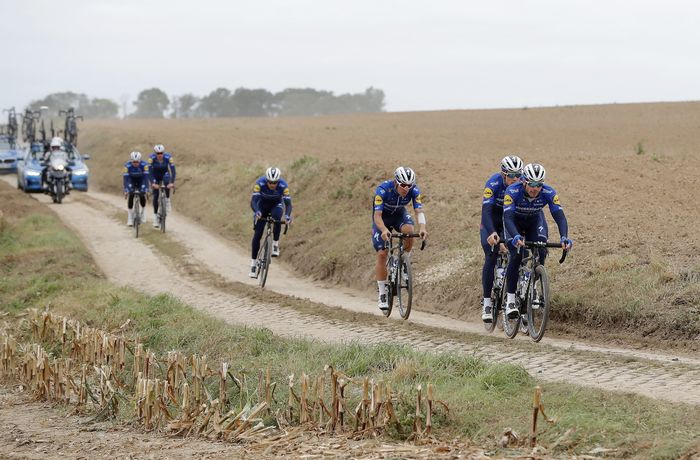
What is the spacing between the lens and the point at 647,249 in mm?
15180

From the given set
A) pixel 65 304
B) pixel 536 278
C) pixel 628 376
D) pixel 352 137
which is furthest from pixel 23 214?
pixel 352 137

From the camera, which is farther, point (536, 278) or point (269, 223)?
point (269, 223)

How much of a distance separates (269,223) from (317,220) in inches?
248

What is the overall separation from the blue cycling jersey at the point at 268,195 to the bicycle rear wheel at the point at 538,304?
6120mm

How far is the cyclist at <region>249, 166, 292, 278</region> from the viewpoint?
1739cm

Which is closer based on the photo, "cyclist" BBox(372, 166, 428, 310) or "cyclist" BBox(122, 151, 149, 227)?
"cyclist" BBox(372, 166, 428, 310)

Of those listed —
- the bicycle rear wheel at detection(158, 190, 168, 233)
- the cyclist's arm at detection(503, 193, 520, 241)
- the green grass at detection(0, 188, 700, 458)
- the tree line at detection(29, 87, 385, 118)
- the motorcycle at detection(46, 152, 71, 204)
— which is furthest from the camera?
the tree line at detection(29, 87, 385, 118)

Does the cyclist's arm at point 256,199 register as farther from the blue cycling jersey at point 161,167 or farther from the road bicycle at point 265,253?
the blue cycling jersey at point 161,167

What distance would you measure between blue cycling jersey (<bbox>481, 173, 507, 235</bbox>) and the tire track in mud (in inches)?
57.1

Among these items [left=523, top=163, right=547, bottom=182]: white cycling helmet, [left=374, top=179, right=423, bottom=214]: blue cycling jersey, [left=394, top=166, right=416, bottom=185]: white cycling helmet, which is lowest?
[left=374, top=179, right=423, bottom=214]: blue cycling jersey

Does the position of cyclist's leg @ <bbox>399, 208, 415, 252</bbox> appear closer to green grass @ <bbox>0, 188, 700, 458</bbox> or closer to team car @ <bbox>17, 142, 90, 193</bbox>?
green grass @ <bbox>0, 188, 700, 458</bbox>

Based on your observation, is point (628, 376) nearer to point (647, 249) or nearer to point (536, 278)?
point (536, 278)

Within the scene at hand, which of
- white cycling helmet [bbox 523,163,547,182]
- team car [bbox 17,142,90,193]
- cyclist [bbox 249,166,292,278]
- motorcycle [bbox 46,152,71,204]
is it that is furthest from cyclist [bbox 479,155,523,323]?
team car [bbox 17,142,90,193]

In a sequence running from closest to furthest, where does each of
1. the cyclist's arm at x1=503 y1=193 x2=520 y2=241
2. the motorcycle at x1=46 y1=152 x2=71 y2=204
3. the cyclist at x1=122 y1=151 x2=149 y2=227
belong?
the cyclist's arm at x1=503 y1=193 x2=520 y2=241
the cyclist at x1=122 y1=151 x2=149 y2=227
the motorcycle at x1=46 y1=152 x2=71 y2=204
